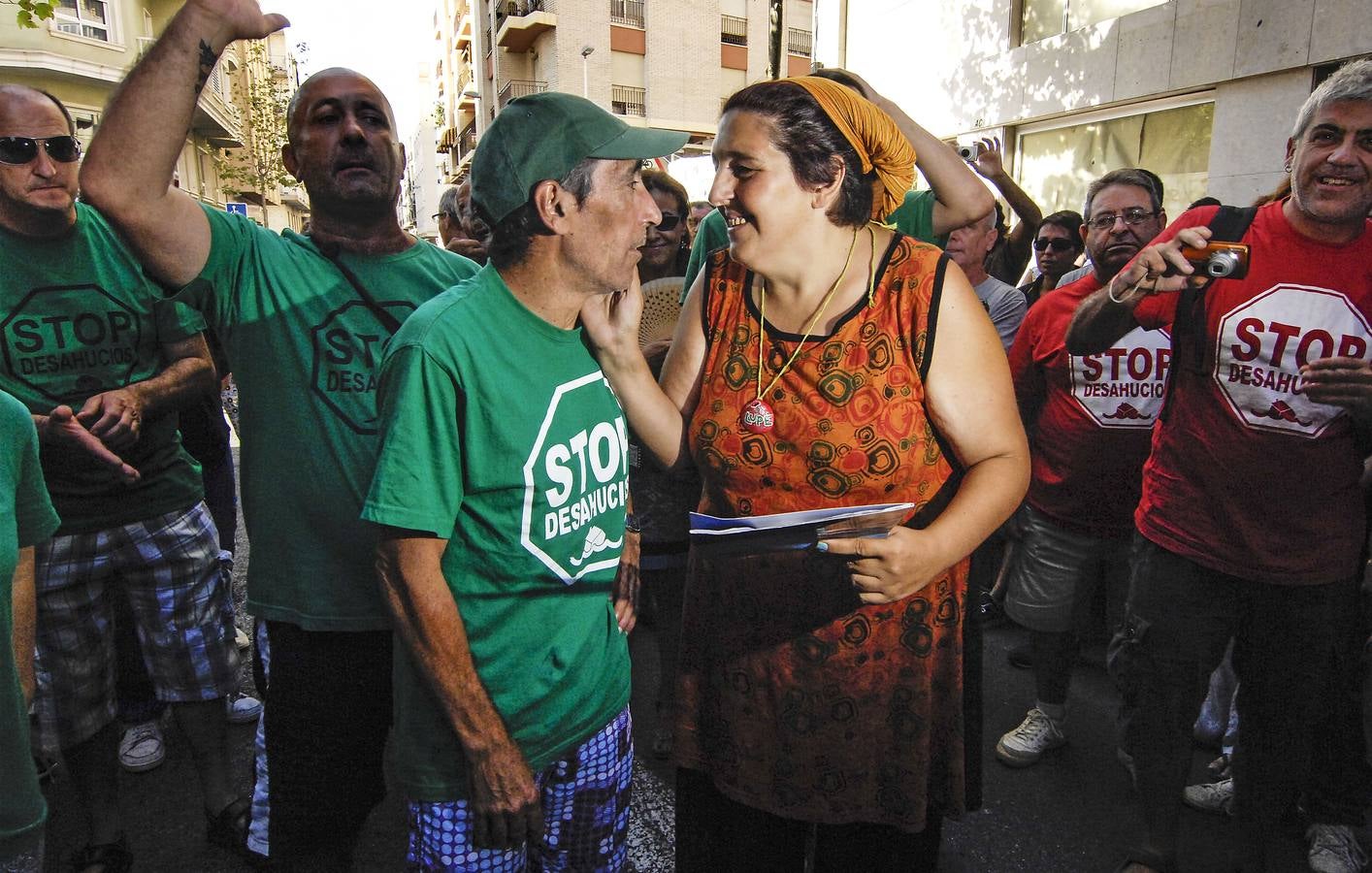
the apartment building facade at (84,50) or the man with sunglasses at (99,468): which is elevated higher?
the apartment building facade at (84,50)

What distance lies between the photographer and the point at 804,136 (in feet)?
5.58

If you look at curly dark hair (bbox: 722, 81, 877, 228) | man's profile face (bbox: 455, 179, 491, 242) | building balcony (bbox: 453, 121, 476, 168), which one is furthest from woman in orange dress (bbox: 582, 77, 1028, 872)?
building balcony (bbox: 453, 121, 476, 168)

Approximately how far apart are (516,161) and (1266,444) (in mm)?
2037

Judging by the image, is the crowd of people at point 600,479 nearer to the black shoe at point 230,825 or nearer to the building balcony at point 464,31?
the black shoe at point 230,825

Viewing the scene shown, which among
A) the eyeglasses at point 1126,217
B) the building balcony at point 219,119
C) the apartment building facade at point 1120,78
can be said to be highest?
the building balcony at point 219,119

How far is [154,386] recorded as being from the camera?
251cm

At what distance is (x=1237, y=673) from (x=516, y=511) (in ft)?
7.16

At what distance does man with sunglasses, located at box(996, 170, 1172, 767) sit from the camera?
10.3ft

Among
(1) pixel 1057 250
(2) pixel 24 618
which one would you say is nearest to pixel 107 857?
(2) pixel 24 618

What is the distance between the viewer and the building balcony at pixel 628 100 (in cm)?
3025

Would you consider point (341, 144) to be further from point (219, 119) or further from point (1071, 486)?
point (219, 119)

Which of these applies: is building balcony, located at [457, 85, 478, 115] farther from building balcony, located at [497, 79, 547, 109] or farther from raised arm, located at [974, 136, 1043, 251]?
raised arm, located at [974, 136, 1043, 251]

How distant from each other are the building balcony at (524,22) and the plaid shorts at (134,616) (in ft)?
102

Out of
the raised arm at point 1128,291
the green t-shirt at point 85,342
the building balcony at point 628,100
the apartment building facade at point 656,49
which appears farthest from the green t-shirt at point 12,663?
the building balcony at point 628,100
